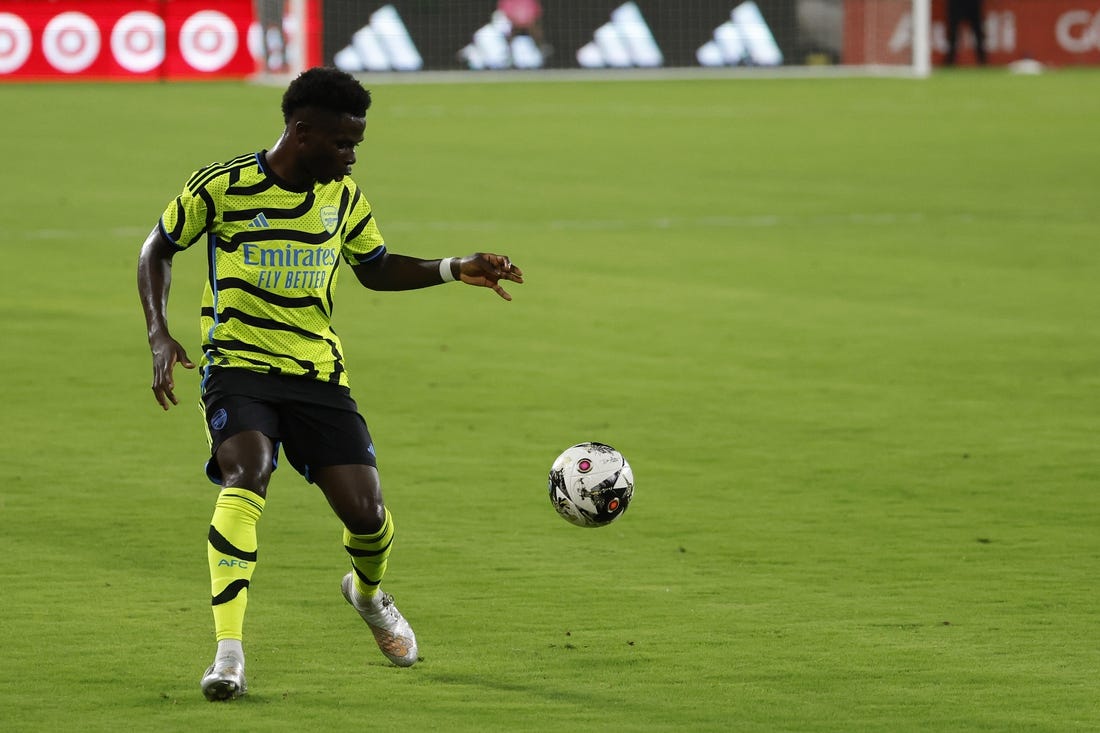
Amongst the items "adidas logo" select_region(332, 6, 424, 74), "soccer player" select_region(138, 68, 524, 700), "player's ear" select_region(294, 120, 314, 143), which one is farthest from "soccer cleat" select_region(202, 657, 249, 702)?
"adidas logo" select_region(332, 6, 424, 74)

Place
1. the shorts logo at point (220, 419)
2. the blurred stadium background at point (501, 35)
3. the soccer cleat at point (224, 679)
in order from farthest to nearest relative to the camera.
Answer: the blurred stadium background at point (501, 35)
the shorts logo at point (220, 419)
the soccer cleat at point (224, 679)

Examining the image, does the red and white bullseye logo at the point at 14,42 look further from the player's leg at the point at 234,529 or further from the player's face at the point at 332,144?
the player's leg at the point at 234,529

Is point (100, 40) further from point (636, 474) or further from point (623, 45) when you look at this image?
point (636, 474)

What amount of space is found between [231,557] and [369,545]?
51 centimetres

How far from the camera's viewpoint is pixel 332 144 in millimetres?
5934

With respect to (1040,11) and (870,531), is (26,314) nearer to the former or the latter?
(870,531)

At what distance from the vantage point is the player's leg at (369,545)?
5996 millimetres

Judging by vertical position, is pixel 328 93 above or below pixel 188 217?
above

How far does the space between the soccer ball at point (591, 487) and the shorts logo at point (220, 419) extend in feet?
5.06

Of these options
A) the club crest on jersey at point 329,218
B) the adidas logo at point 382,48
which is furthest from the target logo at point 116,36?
the club crest on jersey at point 329,218

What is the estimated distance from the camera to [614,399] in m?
10.8

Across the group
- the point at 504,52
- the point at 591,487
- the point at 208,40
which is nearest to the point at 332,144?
the point at 591,487

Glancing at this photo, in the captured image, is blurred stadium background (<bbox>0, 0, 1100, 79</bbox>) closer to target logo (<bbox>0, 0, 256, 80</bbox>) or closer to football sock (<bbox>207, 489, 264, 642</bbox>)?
target logo (<bbox>0, 0, 256, 80</bbox>)

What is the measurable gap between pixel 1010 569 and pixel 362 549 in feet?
8.72
